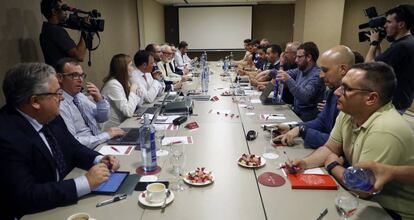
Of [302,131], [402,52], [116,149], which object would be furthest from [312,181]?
[402,52]

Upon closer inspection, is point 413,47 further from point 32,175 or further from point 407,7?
point 32,175

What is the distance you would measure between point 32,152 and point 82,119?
992mm

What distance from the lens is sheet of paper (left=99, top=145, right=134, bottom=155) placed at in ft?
6.26

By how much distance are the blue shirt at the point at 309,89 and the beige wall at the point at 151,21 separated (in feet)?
20.5

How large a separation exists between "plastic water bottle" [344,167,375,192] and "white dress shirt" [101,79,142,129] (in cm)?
201

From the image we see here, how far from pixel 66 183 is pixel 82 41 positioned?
6.86 feet

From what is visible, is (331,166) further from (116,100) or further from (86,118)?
(116,100)

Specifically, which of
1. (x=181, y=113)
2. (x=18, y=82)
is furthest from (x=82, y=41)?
(x=18, y=82)

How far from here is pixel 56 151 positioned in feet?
5.08

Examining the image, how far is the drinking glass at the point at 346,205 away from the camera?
47.8 inches

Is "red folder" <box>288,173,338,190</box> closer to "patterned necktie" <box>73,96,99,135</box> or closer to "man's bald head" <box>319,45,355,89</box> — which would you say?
"man's bald head" <box>319,45,355,89</box>

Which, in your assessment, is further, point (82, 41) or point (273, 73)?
point (273, 73)

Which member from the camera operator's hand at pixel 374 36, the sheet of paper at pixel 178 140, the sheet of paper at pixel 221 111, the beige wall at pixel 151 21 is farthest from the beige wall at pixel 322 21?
the sheet of paper at pixel 178 140

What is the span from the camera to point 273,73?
423cm
